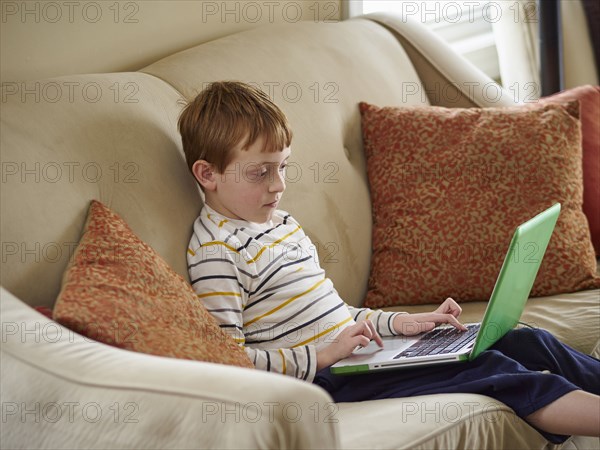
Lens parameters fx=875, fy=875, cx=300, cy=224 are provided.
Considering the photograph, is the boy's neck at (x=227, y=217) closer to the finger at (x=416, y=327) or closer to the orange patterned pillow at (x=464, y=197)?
the finger at (x=416, y=327)

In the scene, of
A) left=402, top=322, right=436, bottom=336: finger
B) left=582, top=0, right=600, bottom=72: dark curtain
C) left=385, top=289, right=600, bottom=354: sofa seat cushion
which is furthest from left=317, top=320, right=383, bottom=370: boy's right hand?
left=582, top=0, right=600, bottom=72: dark curtain

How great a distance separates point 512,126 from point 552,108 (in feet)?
0.43

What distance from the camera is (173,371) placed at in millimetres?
1020

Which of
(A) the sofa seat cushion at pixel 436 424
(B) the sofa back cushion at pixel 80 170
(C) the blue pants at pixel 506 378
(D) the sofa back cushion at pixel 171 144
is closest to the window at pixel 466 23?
(D) the sofa back cushion at pixel 171 144

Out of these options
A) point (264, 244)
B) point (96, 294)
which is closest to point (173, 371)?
point (96, 294)

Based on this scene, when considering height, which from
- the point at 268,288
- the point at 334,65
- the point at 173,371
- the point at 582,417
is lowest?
the point at 582,417

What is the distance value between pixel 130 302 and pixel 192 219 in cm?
44

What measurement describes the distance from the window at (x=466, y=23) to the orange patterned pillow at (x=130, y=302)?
2.04 meters

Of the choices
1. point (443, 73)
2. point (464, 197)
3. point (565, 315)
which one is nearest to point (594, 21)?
point (443, 73)

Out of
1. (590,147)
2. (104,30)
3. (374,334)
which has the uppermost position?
(104,30)

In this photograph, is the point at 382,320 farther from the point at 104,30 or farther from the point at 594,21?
the point at 594,21

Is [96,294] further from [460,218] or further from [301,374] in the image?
[460,218]

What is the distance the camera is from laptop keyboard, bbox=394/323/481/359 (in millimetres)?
1486

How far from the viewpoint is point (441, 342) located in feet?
5.07
